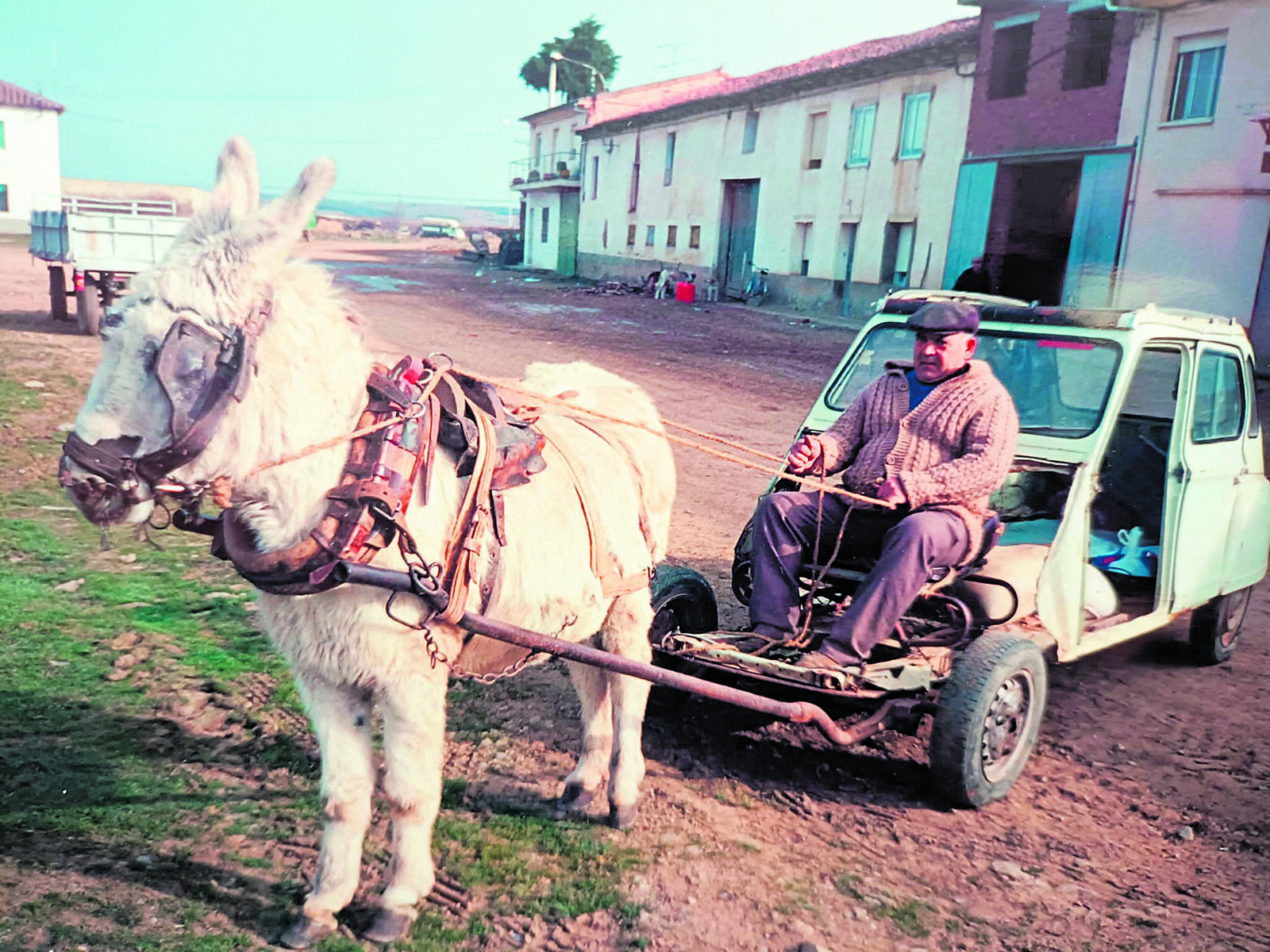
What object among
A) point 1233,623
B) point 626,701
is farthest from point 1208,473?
point 626,701

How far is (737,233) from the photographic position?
33.9 m

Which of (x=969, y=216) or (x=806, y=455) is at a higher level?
(x=969, y=216)

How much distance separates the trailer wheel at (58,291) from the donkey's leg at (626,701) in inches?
651

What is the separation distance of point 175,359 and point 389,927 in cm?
181

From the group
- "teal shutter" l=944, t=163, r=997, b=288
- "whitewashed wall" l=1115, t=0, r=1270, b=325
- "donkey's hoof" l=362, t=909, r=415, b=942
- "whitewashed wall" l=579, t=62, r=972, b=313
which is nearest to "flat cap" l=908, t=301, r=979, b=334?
"donkey's hoof" l=362, t=909, r=415, b=942

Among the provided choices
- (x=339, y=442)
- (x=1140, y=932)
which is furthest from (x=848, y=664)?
(x=339, y=442)

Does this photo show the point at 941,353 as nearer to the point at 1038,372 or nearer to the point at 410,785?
the point at 1038,372

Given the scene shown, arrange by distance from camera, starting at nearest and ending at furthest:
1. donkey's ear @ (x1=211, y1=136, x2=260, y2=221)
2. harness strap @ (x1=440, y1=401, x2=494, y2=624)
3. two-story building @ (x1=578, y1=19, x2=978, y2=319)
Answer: donkey's ear @ (x1=211, y1=136, x2=260, y2=221) < harness strap @ (x1=440, y1=401, x2=494, y2=624) < two-story building @ (x1=578, y1=19, x2=978, y2=319)

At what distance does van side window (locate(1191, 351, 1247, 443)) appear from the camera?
546 centimetres

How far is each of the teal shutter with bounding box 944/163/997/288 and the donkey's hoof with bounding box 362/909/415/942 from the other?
73.5 feet

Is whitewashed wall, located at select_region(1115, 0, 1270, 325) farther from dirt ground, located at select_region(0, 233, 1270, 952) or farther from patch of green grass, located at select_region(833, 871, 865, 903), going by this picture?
patch of green grass, located at select_region(833, 871, 865, 903)

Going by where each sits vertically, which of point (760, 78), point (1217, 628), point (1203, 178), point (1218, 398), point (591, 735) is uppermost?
point (760, 78)

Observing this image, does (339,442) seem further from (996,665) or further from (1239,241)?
(1239,241)

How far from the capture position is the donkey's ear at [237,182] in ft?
8.66
